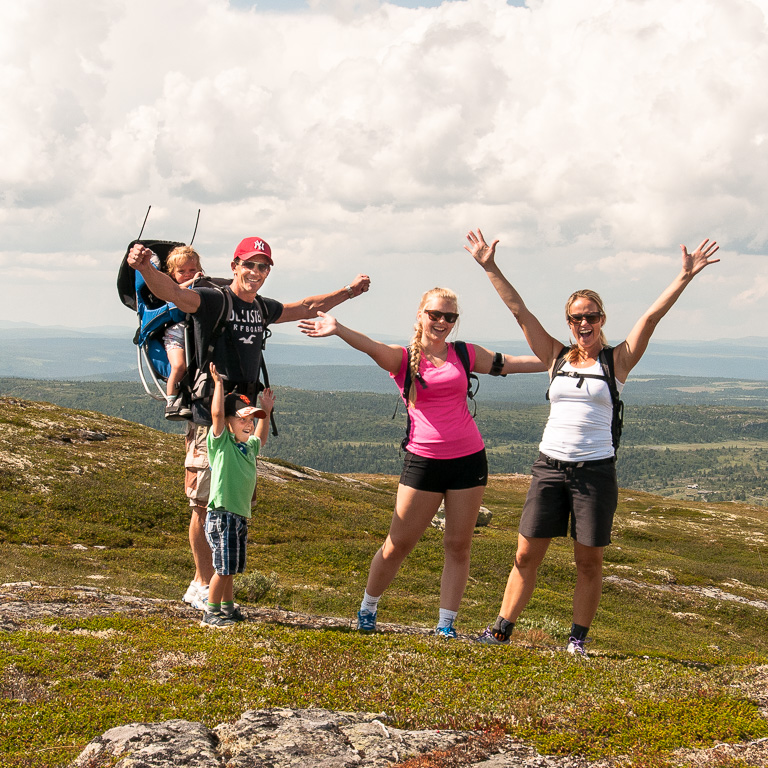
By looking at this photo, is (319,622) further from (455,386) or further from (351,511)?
(351,511)

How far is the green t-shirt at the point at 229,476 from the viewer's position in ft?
30.5

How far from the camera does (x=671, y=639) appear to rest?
2592 centimetres

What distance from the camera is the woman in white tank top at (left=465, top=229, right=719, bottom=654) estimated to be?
877 centimetres

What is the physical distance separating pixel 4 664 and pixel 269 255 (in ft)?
19.7

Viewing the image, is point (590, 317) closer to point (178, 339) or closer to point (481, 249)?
point (481, 249)

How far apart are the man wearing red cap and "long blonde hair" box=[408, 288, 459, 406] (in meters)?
2.13

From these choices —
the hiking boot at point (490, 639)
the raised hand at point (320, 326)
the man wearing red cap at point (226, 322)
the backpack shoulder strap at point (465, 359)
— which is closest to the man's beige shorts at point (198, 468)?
the man wearing red cap at point (226, 322)

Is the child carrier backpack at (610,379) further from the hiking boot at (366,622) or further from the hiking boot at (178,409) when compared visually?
the hiking boot at (178,409)

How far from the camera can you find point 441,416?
920 cm

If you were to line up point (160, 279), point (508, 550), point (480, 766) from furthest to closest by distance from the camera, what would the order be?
1. point (508, 550)
2. point (160, 279)
3. point (480, 766)

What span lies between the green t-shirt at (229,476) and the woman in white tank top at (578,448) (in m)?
3.84

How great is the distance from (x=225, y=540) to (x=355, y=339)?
11.0 ft

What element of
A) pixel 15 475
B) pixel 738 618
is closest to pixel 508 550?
pixel 738 618

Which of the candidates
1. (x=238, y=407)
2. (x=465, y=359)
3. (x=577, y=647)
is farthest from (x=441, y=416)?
(x=577, y=647)
